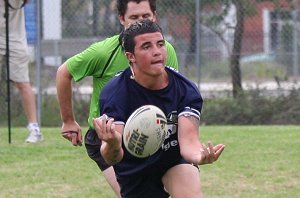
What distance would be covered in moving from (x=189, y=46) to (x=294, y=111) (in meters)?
1.90

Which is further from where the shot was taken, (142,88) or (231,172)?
(231,172)

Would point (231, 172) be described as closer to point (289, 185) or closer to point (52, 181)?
point (289, 185)

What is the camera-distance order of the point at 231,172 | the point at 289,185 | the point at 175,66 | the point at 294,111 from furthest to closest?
the point at 294,111 → the point at 231,172 → the point at 289,185 → the point at 175,66

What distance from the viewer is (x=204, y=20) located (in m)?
14.5

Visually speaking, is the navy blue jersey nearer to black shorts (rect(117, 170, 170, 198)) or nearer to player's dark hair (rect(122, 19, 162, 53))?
black shorts (rect(117, 170, 170, 198))

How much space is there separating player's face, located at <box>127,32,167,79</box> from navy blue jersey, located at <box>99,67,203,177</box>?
17cm

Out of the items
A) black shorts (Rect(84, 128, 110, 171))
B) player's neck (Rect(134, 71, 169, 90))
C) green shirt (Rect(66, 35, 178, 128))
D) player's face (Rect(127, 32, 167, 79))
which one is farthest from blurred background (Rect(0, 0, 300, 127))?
player's face (Rect(127, 32, 167, 79))

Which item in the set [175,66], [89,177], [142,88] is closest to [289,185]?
[89,177]

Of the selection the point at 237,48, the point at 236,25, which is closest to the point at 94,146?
the point at 237,48

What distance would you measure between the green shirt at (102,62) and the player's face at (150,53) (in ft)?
2.06

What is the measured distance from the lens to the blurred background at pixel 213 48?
14148 millimetres

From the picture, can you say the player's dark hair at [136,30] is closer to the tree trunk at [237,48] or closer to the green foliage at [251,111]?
the green foliage at [251,111]

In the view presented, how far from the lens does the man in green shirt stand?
18.5ft

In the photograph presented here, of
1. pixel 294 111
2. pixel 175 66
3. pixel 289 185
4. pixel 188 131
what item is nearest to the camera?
pixel 188 131
